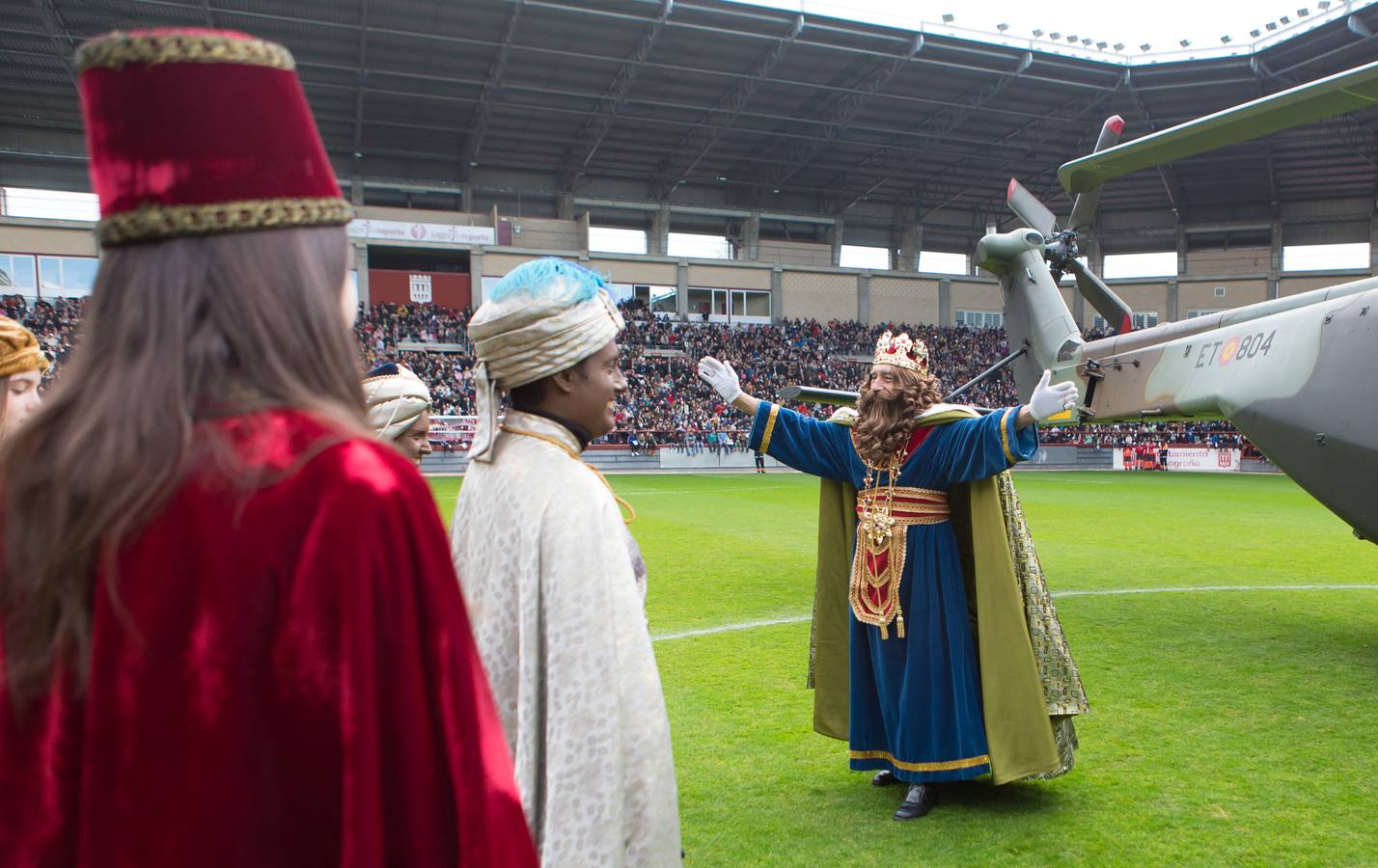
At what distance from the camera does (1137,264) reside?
47.9 m

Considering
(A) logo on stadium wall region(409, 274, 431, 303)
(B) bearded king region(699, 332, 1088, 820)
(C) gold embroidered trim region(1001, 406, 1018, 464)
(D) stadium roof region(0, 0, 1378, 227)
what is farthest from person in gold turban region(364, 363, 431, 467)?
(A) logo on stadium wall region(409, 274, 431, 303)

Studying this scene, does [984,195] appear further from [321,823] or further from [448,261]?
[321,823]

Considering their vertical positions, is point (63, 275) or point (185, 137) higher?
point (63, 275)

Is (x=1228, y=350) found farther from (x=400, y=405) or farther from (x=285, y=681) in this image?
(x=285, y=681)

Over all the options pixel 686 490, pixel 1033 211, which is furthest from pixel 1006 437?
pixel 686 490

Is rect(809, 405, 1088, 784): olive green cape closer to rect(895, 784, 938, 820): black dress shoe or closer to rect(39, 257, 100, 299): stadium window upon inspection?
rect(895, 784, 938, 820): black dress shoe

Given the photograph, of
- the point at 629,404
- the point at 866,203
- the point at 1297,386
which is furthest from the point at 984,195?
the point at 1297,386

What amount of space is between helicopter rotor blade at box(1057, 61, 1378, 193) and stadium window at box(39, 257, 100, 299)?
35.9m

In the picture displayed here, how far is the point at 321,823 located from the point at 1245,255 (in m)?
52.1

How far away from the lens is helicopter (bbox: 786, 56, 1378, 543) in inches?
258

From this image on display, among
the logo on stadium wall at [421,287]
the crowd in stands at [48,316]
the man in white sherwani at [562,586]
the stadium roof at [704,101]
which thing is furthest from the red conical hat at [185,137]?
the logo on stadium wall at [421,287]

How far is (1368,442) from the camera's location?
6531 mm

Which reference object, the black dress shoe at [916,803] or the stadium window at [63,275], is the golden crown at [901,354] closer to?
the black dress shoe at [916,803]

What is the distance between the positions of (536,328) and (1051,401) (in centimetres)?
300
